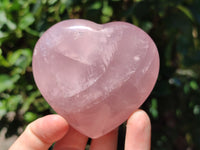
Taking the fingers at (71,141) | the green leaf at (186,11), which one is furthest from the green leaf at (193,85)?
the fingers at (71,141)

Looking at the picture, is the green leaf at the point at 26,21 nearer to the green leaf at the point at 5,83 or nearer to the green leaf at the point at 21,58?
the green leaf at the point at 21,58

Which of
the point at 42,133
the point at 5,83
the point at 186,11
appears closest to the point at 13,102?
the point at 5,83

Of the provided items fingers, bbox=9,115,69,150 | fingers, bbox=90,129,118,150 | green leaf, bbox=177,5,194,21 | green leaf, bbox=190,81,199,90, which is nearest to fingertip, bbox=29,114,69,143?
fingers, bbox=9,115,69,150

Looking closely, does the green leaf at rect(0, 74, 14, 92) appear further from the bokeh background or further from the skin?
the skin

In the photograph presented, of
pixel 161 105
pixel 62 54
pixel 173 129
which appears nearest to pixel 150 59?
pixel 62 54

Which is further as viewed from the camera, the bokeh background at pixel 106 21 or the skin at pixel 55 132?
the bokeh background at pixel 106 21

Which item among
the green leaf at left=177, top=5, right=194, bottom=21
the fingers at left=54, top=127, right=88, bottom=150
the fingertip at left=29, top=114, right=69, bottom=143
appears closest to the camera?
the fingertip at left=29, top=114, right=69, bottom=143
